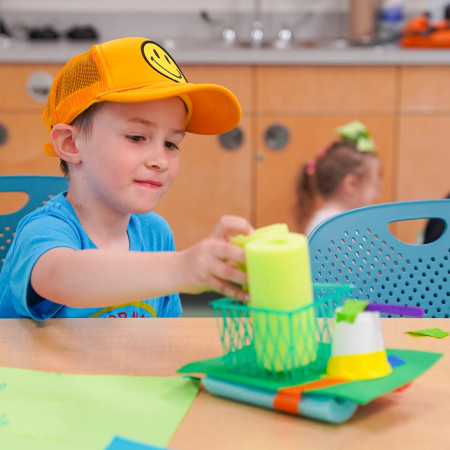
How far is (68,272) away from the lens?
0.65 metres

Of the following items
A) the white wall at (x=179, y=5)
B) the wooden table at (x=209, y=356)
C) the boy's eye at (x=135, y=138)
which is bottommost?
the wooden table at (x=209, y=356)

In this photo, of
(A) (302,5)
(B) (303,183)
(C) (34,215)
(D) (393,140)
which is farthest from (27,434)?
(A) (302,5)

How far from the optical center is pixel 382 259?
3.03 feet

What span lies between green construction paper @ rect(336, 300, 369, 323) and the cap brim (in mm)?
372

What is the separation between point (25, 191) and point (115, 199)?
0.28 m

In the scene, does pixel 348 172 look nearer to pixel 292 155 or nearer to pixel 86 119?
pixel 292 155

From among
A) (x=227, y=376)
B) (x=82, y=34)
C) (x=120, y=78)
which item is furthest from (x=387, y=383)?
(x=82, y=34)

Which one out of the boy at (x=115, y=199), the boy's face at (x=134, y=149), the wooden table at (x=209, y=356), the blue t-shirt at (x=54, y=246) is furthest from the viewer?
the boy's face at (x=134, y=149)

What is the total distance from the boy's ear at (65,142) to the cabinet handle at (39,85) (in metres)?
1.76

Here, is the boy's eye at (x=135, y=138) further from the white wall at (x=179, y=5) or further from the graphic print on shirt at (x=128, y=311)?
the white wall at (x=179, y=5)

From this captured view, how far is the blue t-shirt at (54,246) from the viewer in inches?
28.3

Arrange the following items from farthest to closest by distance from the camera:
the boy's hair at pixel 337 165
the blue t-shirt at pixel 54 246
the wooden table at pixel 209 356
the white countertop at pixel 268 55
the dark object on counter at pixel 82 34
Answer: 1. the dark object on counter at pixel 82 34
2. the white countertop at pixel 268 55
3. the boy's hair at pixel 337 165
4. the blue t-shirt at pixel 54 246
5. the wooden table at pixel 209 356

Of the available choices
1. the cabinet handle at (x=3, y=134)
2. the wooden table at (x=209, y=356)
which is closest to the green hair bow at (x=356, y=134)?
the cabinet handle at (x=3, y=134)

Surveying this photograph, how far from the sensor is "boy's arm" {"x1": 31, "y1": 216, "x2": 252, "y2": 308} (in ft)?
1.72
